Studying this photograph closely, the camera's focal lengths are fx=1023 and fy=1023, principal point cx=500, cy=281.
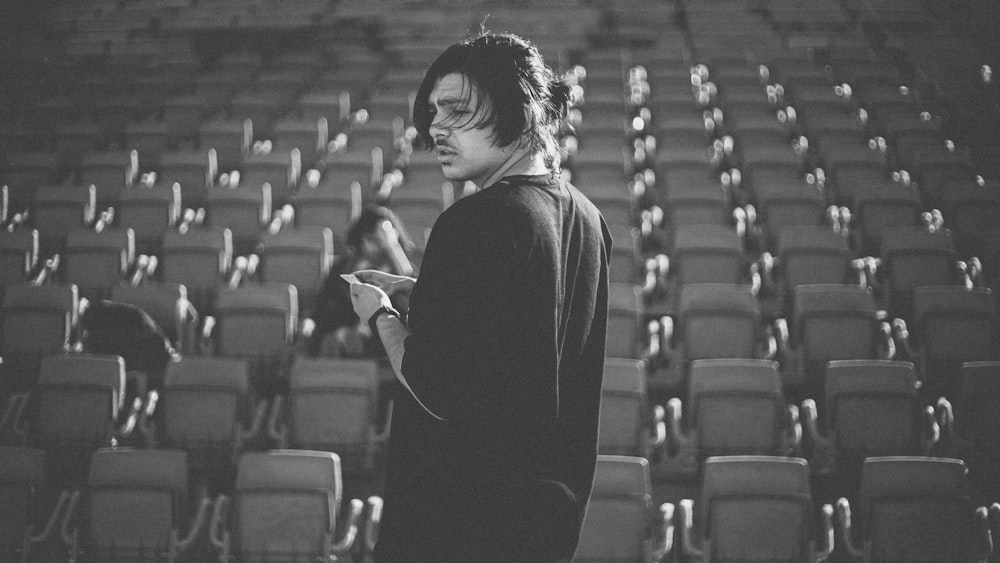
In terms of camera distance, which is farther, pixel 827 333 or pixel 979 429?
pixel 827 333

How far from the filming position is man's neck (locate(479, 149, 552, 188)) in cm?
102

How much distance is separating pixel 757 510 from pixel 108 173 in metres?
4.47

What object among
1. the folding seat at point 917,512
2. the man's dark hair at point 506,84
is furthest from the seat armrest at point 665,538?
the man's dark hair at point 506,84

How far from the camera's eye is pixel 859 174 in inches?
233

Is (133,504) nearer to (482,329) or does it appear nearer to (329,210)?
(329,210)

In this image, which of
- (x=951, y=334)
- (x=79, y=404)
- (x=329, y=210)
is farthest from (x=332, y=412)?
(x=951, y=334)

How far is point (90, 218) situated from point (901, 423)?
4.20 m

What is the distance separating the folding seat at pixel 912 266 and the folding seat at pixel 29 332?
3648 mm

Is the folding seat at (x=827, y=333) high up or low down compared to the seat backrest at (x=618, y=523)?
A: up

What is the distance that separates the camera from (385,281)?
1091mm

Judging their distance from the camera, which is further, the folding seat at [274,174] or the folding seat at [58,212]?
the folding seat at [274,174]

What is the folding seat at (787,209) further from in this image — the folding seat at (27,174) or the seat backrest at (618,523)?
the folding seat at (27,174)

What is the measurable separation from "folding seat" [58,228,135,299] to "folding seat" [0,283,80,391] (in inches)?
18.7

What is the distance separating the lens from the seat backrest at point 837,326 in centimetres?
424
